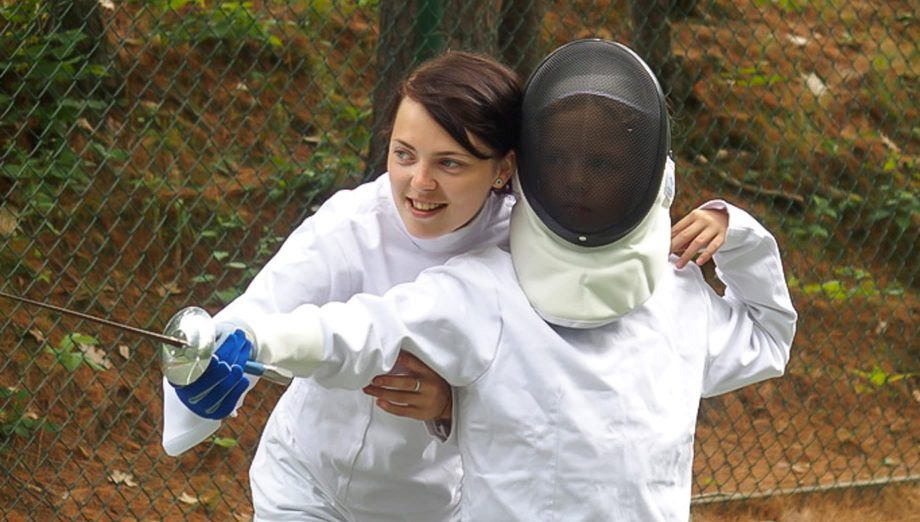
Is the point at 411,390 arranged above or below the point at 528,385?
below

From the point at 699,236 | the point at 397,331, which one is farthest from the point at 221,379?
the point at 699,236

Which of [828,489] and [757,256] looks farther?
[828,489]

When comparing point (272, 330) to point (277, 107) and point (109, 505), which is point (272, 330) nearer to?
point (109, 505)

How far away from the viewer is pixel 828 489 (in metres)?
5.81

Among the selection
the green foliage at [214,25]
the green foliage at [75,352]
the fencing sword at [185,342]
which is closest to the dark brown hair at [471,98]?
the fencing sword at [185,342]

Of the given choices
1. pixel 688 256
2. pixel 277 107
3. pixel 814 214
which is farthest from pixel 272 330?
pixel 814 214

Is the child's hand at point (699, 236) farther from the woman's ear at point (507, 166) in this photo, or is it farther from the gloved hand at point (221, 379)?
the gloved hand at point (221, 379)

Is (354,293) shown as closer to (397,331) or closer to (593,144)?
(397,331)

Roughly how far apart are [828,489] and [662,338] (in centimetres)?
319

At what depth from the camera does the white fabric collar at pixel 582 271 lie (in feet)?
9.00

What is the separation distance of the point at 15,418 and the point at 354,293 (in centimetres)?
235

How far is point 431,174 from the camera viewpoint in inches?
109

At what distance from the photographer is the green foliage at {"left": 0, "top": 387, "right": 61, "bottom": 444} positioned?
15.8ft

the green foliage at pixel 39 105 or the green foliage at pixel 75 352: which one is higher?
the green foliage at pixel 39 105
